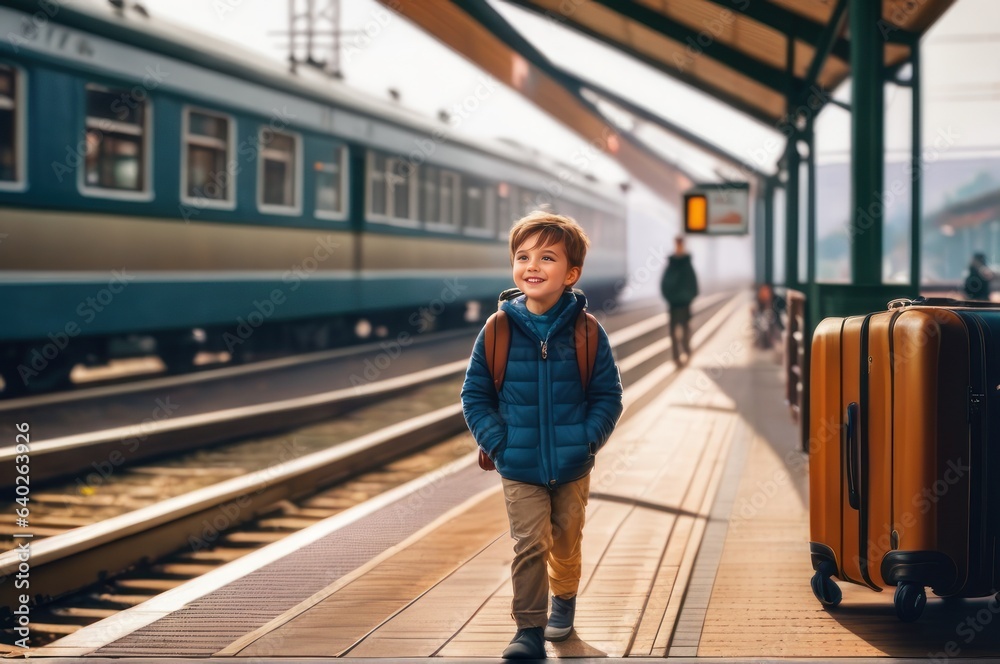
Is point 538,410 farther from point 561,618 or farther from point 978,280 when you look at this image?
point 978,280

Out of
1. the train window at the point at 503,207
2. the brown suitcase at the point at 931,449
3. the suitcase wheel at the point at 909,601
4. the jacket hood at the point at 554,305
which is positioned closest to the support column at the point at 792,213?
the brown suitcase at the point at 931,449

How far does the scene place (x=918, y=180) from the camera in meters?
8.73

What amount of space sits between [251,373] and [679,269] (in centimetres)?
547

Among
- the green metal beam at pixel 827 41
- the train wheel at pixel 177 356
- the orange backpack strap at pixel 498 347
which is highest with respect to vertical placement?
the green metal beam at pixel 827 41

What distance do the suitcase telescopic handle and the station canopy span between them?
3963mm

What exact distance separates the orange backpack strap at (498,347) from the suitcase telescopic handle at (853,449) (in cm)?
128

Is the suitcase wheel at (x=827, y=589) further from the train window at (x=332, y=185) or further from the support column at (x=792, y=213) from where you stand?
the train window at (x=332, y=185)

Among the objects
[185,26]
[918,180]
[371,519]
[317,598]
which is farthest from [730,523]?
[185,26]

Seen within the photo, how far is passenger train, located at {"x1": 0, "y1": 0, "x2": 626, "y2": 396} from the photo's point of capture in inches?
395

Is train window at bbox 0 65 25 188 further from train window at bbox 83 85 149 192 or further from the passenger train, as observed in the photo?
train window at bbox 83 85 149 192

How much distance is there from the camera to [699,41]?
10188 millimetres

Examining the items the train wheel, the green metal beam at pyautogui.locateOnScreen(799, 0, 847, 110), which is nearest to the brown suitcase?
the green metal beam at pyautogui.locateOnScreen(799, 0, 847, 110)

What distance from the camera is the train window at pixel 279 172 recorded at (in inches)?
535

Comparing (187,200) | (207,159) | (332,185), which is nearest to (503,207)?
(332,185)
